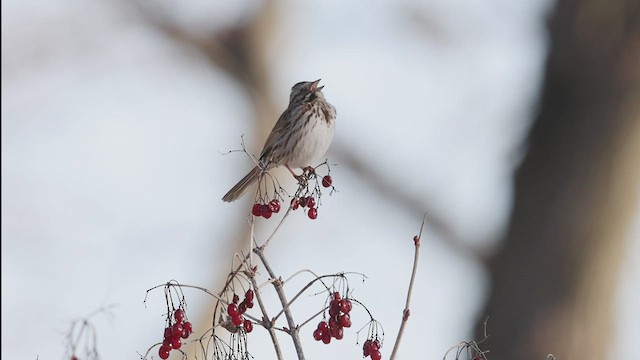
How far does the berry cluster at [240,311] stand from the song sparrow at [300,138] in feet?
→ 6.78

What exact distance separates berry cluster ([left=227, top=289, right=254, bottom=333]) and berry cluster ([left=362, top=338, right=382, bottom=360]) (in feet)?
1.35

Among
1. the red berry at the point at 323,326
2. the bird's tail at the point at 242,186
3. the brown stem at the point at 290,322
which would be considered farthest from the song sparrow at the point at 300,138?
the brown stem at the point at 290,322

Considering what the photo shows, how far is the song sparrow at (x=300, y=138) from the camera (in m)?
5.31

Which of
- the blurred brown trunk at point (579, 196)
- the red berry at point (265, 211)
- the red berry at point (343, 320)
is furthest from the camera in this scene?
the blurred brown trunk at point (579, 196)

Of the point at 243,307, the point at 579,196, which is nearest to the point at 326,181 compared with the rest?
the point at 243,307

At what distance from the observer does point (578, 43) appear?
281 inches

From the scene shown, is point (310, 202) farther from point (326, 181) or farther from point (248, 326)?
point (248, 326)

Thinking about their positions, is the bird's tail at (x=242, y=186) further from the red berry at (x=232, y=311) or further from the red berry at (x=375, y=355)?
the red berry at (x=232, y=311)

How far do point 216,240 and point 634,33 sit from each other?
342 cm

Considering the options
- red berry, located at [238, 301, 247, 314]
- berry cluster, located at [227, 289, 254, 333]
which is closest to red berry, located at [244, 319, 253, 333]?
berry cluster, located at [227, 289, 254, 333]

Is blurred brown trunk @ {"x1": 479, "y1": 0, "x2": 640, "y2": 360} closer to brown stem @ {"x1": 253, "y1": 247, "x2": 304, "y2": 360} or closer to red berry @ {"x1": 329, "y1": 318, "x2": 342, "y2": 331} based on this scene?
red berry @ {"x1": 329, "y1": 318, "x2": 342, "y2": 331}

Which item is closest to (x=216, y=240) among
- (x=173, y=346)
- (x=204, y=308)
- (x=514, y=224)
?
(x=204, y=308)

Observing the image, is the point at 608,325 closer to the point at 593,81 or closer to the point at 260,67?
the point at 593,81

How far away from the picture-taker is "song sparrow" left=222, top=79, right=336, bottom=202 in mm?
5309
